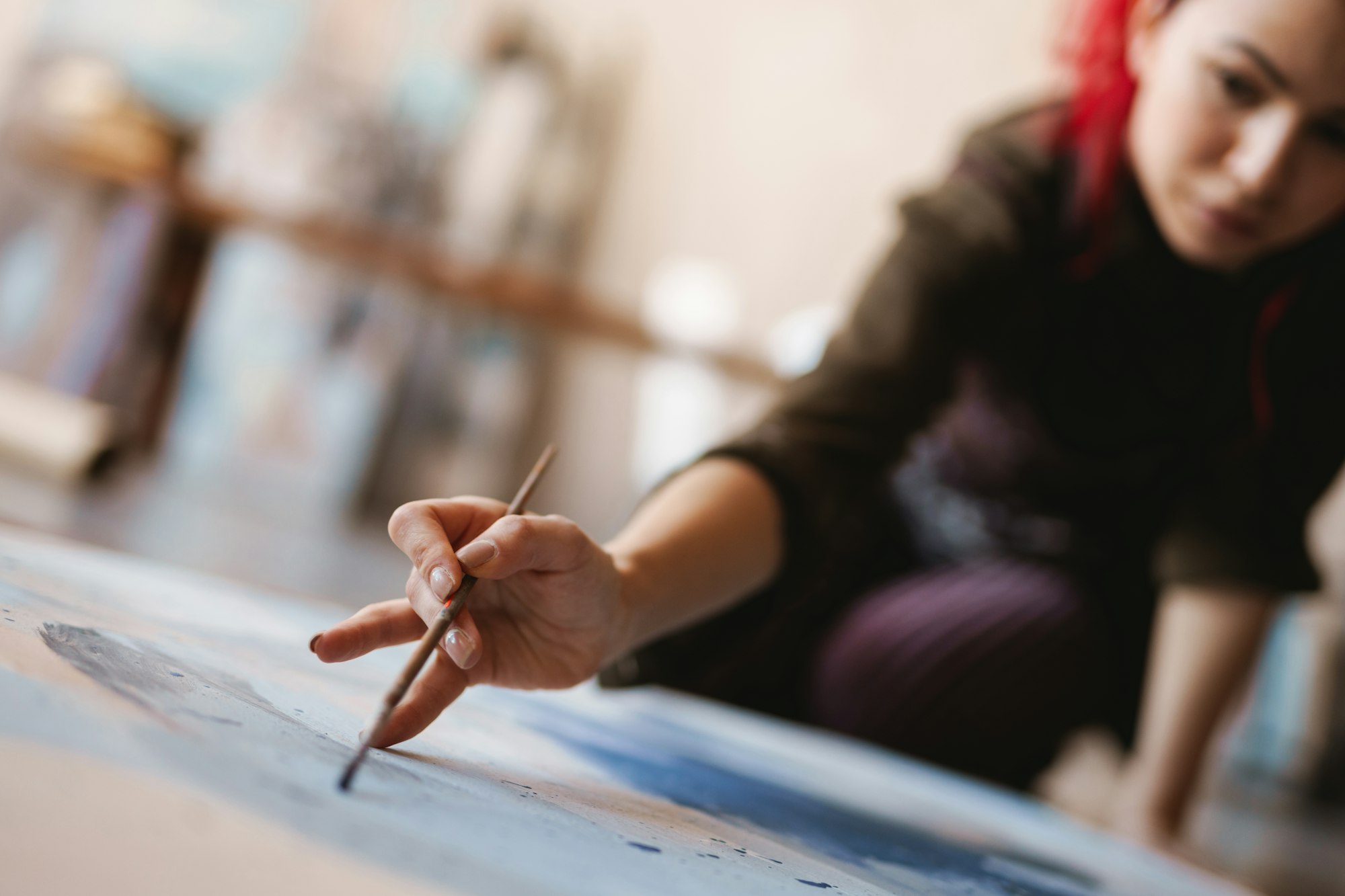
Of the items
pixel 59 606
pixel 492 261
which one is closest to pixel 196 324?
pixel 492 261

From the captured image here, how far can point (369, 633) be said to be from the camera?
Result: 435 mm

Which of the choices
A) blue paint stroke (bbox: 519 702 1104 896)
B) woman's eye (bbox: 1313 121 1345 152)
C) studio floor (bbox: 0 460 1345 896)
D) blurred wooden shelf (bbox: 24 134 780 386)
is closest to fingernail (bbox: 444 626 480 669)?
blue paint stroke (bbox: 519 702 1104 896)

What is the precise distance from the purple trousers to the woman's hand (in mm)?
625

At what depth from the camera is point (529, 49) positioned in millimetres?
2549

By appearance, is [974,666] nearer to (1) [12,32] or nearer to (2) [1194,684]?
(2) [1194,684]

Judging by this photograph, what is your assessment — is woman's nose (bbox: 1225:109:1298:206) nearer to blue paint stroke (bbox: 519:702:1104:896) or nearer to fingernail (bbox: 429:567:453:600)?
blue paint stroke (bbox: 519:702:1104:896)

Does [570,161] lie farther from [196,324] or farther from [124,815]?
[124,815]

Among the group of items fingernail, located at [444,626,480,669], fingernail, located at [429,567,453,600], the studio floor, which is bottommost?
the studio floor

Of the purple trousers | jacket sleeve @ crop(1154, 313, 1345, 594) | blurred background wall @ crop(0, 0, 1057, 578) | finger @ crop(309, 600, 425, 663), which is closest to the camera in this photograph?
finger @ crop(309, 600, 425, 663)

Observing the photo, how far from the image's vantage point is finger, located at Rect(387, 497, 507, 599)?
0.40 meters

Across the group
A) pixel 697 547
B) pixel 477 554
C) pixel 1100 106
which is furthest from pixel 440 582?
pixel 1100 106

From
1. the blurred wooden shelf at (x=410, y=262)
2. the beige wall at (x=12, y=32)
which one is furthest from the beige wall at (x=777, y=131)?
the beige wall at (x=12, y=32)

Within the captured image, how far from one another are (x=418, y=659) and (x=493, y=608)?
17cm

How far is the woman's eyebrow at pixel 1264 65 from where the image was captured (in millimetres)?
633
